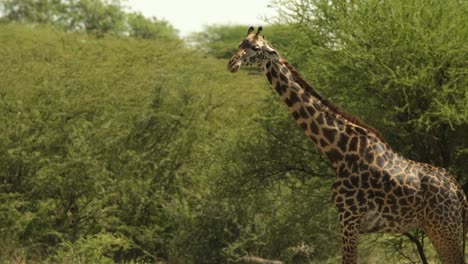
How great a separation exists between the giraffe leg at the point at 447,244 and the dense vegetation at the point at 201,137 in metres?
2.64

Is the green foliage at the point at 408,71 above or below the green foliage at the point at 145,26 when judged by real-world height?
above

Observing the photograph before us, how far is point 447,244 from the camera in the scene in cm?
992

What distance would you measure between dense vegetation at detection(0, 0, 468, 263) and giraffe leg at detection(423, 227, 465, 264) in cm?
264

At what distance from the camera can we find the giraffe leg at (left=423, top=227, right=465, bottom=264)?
9898 mm

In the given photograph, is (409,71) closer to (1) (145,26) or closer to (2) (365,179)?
(2) (365,179)

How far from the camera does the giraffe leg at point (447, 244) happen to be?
990 centimetres

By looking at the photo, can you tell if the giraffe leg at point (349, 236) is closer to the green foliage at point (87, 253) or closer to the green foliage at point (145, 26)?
the green foliage at point (87, 253)

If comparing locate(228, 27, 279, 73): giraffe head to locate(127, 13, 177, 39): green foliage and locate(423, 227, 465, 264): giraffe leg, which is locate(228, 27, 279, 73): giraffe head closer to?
locate(423, 227, 465, 264): giraffe leg

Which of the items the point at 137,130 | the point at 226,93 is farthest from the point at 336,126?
the point at 226,93

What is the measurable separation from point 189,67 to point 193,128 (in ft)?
10.4

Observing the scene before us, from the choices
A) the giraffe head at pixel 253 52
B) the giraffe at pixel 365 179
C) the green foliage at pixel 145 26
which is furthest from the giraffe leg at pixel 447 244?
the green foliage at pixel 145 26

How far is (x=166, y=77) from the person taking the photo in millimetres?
21812

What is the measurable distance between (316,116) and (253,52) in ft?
2.98

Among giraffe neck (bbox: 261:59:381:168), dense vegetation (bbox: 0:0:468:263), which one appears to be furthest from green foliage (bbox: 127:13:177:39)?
giraffe neck (bbox: 261:59:381:168)
